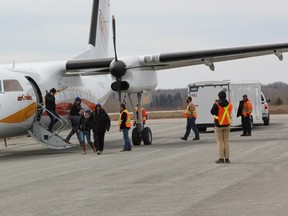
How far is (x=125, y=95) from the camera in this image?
68.1 ft

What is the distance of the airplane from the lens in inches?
714

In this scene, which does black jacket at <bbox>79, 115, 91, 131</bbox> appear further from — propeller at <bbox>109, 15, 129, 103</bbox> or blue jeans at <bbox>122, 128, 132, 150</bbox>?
propeller at <bbox>109, 15, 129, 103</bbox>

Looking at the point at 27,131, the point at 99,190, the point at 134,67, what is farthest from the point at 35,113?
the point at 99,190

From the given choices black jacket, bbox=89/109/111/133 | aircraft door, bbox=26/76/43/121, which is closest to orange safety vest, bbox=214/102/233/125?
black jacket, bbox=89/109/111/133

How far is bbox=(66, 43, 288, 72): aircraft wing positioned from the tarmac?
3.82 m

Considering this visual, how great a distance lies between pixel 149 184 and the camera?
35.9ft

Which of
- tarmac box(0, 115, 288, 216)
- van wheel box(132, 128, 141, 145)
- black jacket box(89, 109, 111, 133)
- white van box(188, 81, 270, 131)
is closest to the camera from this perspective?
tarmac box(0, 115, 288, 216)

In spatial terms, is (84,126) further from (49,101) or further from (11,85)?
(11,85)

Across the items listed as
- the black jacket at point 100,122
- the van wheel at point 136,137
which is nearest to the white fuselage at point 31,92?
the black jacket at point 100,122

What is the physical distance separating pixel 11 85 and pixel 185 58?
5746 mm

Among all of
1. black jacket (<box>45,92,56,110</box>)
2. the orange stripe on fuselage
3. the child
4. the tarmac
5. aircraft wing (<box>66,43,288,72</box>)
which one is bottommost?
the tarmac

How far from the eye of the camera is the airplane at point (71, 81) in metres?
18.1

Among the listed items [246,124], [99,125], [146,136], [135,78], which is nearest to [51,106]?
[99,125]

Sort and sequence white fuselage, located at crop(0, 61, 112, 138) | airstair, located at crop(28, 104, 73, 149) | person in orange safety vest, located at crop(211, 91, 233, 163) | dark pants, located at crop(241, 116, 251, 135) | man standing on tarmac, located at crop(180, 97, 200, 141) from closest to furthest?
person in orange safety vest, located at crop(211, 91, 233, 163)
white fuselage, located at crop(0, 61, 112, 138)
airstair, located at crop(28, 104, 73, 149)
man standing on tarmac, located at crop(180, 97, 200, 141)
dark pants, located at crop(241, 116, 251, 135)
